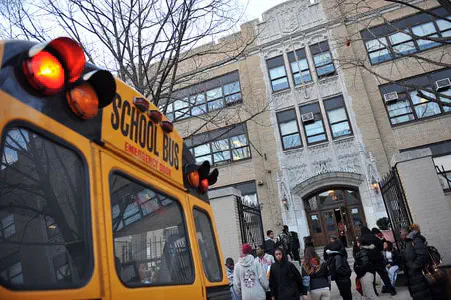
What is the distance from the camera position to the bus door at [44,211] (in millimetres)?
1197

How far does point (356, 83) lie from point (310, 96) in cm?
229

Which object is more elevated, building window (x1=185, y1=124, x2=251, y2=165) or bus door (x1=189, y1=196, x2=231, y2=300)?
building window (x1=185, y1=124, x2=251, y2=165)

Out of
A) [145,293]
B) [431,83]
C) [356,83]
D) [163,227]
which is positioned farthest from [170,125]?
[431,83]

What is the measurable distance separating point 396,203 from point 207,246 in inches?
321

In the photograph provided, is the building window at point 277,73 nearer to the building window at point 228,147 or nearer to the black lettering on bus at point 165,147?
the building window at point 228,147

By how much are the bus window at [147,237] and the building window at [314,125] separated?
48.2 feet

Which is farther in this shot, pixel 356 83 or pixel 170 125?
pixel 356 83

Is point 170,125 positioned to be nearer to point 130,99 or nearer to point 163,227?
point 130,99

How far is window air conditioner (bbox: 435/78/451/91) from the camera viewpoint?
15.0 m

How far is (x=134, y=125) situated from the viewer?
209 centimetres

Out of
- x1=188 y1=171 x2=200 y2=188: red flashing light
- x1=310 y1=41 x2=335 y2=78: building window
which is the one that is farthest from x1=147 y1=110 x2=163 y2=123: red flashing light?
x1=310 y1=41 x2=335 y2=78: building window

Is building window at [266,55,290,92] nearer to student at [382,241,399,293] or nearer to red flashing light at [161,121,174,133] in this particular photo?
student at [382,241,399,293]

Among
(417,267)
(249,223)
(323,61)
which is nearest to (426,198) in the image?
(417,267)

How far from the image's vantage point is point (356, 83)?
16.4 meters
